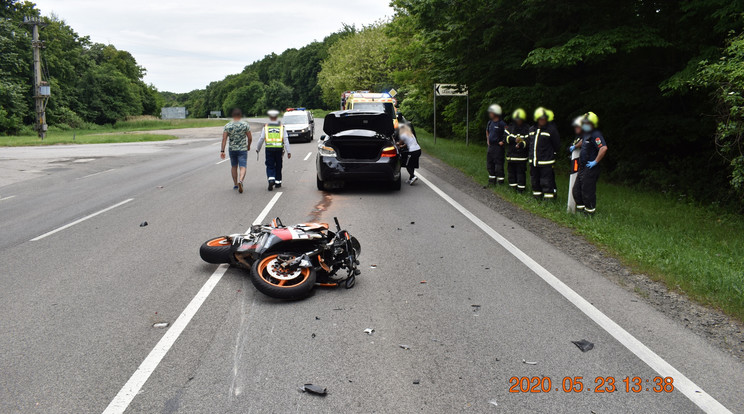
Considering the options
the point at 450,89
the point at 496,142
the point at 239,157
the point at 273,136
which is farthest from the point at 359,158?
the point at 450,89

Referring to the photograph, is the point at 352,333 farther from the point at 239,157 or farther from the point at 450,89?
the point at 450,89

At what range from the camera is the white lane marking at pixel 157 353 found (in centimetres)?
342

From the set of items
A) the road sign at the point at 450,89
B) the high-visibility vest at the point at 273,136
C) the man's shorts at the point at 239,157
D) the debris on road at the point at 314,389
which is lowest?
the debris on road at the point at 314,389

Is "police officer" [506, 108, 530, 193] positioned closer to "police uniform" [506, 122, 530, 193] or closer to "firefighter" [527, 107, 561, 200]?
"police uniform" [506, 122, 530, 193]

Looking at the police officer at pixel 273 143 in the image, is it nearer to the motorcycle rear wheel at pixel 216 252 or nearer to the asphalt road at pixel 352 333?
the asphalt road at pixel 352 333

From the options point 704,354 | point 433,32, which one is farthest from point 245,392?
point 433,32

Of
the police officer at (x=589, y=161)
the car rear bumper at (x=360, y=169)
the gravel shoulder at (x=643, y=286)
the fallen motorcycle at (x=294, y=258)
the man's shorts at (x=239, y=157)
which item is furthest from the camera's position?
the man's shorts at (x=239, y=157)

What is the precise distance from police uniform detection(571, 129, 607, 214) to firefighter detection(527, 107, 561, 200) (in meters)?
1.27

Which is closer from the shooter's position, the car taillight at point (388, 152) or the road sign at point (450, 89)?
the car taillight at point (388, 152)

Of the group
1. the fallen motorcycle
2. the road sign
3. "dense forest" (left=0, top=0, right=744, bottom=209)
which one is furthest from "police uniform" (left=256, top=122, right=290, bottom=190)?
the road sign

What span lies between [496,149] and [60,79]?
71.2 metres

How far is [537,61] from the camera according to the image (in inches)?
470

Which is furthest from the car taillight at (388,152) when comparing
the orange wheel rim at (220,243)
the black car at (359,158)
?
the orange wheel rim at (220,243)

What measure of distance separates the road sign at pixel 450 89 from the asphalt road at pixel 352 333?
1182cm
